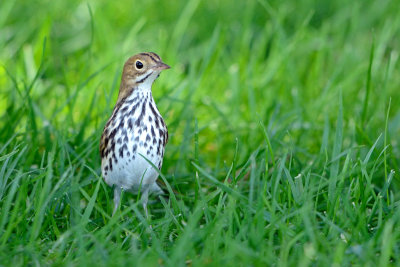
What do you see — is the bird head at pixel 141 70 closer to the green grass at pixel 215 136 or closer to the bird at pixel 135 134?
the bird at pixel 135 134

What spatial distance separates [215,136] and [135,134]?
2.00 metres

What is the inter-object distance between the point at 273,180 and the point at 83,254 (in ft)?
4.57

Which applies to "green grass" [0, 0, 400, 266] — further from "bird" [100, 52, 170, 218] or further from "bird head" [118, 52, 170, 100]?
"bird head" [118, 52, 170, 100]

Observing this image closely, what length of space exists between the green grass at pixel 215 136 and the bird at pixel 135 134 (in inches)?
Result: 8.1

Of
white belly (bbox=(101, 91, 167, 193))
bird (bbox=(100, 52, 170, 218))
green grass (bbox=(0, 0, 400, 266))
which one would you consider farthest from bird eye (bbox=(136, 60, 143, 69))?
green grass (bbox=(0, 0, 400, 266))

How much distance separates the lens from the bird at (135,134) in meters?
4.43

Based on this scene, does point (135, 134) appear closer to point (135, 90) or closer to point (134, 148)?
point (134, 148)

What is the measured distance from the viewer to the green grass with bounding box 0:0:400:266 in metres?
3.66

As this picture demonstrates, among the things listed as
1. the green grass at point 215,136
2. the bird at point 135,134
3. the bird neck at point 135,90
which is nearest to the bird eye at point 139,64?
the bird at point 135,134

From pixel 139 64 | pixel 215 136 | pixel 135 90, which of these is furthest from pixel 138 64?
pixel 215 136

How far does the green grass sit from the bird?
0.21m

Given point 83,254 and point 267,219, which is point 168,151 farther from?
point 83,254

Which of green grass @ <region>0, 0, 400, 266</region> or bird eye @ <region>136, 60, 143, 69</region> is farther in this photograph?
bird eye @ <region>136, 60, 143, 69</region>

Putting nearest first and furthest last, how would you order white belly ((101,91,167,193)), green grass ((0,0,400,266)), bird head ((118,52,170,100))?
1. green grass ((0,0,400,266))
2. white belly ((101,91,167,193))
3. bird head ((118,52,170,100))
